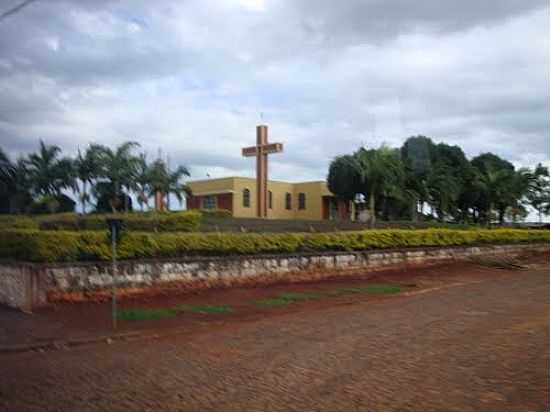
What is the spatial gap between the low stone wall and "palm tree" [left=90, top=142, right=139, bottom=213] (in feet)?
52.2

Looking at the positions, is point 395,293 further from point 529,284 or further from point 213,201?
point 213,201

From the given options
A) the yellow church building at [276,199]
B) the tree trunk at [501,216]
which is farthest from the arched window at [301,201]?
the tree trunk at [501,216]

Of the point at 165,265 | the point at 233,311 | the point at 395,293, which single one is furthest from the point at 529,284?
the point at 165,265

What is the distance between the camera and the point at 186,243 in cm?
1523

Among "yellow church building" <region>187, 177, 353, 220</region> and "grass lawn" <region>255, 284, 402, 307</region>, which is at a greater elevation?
"yellow church building" <region>187, 177, 353, 220</region>

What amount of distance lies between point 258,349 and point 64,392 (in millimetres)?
3218

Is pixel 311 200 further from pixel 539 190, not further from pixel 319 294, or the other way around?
pixel 319 294

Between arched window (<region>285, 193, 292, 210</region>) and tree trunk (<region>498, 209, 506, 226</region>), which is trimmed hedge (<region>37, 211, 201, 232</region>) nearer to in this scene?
arched window (<region>285, 193, 292, 210</region>)

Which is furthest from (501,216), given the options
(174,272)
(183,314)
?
(183,314)

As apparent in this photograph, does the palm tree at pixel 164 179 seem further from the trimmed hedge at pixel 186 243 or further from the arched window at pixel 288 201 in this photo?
the trimmed hedge at pixel 186 243

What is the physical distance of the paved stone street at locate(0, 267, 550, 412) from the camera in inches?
241

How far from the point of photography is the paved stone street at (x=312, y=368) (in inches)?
241

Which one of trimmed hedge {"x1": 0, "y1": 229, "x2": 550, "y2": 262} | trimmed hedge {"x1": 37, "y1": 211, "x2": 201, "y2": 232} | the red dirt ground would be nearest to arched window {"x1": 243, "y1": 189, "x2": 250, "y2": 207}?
trimmed hedge {"x1": 0, "y1": 229, "x2": 550, "y2": 262}

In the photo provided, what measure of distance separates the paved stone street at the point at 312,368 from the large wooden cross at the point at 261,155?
23.7 meters
